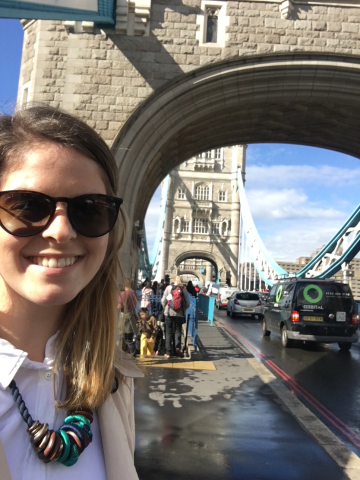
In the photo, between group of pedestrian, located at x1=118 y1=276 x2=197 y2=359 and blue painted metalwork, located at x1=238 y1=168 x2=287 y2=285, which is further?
blue painted metalwork, located at x1=238 y1=168 x2=287 y2=285

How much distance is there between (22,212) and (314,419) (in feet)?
14.3

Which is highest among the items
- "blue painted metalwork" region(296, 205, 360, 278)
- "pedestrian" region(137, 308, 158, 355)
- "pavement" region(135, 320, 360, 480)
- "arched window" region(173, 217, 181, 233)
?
"arched window" region(173, 217, 181, 233)

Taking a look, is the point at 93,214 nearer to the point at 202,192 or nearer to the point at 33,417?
the point at 33,417

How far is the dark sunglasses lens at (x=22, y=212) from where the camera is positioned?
38.0 inches

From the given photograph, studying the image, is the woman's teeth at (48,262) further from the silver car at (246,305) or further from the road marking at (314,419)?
the silver car at (246,305)

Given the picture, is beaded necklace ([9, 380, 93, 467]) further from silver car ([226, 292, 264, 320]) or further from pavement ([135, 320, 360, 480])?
silver car ([226, 292, 264, 320])

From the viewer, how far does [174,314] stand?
297 inches

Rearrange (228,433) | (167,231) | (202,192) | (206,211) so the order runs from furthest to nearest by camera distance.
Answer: (202,192)
(206,211)
(167,231)
(228,433)

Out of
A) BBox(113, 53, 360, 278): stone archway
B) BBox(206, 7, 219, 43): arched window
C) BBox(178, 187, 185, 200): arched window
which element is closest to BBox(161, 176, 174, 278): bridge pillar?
BBox(178, 187, 185, 200): arched window

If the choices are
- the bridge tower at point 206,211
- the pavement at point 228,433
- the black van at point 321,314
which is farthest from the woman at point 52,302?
the bridge tower at point 206,211

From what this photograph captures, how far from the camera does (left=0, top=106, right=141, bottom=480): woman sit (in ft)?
3.02

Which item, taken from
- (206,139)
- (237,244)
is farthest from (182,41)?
(237,244)

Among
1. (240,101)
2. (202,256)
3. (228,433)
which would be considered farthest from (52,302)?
(202,256)

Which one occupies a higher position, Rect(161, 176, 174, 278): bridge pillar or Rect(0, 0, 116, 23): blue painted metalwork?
Rect(161, 176, 174, 278): bridge pillar
